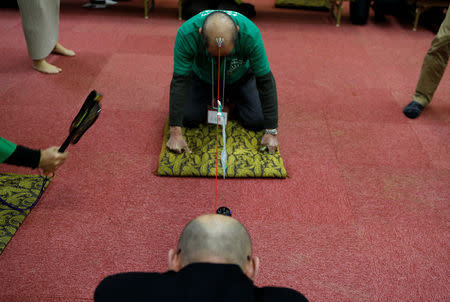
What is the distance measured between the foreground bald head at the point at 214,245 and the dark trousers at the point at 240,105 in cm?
129

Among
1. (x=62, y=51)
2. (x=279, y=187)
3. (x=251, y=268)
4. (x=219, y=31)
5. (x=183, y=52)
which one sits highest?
(x=219, y=31)

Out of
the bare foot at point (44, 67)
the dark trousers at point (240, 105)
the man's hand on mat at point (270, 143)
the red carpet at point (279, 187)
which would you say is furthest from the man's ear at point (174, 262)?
the bare foot at point (44, 67)

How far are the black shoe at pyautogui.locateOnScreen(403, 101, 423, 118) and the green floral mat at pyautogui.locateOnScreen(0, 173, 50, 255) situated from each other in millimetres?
2287

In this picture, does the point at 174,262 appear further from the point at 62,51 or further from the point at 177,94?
the point at 62,51

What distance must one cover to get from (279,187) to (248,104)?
58cm

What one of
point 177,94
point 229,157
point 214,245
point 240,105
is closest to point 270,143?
point 229,157

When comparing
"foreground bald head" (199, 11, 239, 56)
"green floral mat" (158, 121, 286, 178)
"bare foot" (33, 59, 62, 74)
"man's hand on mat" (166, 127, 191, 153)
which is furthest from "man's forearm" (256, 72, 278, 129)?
"bare foot" (33, 59, 62, 74)

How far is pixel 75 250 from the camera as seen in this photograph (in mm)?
1497

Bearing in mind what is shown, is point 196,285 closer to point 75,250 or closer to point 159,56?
point 75,250

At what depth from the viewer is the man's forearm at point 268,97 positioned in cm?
183

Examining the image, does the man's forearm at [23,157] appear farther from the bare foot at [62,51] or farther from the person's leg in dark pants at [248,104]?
the bare foot at [62,51]

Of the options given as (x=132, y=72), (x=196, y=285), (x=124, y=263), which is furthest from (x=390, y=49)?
(x=196, y=285)

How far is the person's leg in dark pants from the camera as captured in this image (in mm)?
2147

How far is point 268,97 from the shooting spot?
73.7 inches
